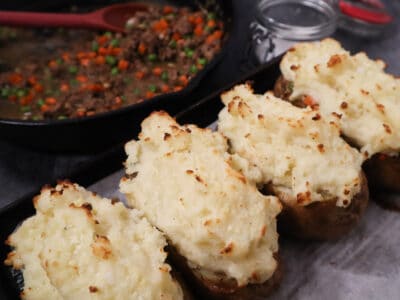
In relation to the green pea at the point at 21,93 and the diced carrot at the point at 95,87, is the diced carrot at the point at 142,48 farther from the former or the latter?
the green pea at the point at 21,93

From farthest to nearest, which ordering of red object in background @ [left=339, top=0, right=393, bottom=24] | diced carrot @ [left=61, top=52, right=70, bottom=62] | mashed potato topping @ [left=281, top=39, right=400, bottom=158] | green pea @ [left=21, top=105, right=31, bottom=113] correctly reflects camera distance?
red object in background @ [left=339, top=0, right=393, bottom=24] → diced carrot @ [left=61, top=52, right=70, bottom=62] → green pea @ [left=21, top=105, right=31, bottom=113] → mashed potato topping @ [left=281, top=39, right=400, bottom=158]

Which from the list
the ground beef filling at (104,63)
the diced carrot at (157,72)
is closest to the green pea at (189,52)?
the ground beef filling at (104,63)

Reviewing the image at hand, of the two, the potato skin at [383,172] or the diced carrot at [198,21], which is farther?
the diced carrot at [198,21]

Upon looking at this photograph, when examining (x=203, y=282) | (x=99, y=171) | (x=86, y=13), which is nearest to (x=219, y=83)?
(x=86, y=13)

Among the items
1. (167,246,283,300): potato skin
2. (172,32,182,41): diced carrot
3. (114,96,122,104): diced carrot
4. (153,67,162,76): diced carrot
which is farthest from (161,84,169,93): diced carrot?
(167,246,283,300): potato skin

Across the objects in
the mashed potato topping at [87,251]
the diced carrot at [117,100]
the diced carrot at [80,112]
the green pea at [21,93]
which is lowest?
the green pea at [21,93]

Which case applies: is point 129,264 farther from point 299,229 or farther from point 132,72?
point 132,72

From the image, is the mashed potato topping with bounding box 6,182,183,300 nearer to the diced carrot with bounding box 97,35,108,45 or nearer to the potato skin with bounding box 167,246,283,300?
the potato skin with bounding box 167,246,283,300
